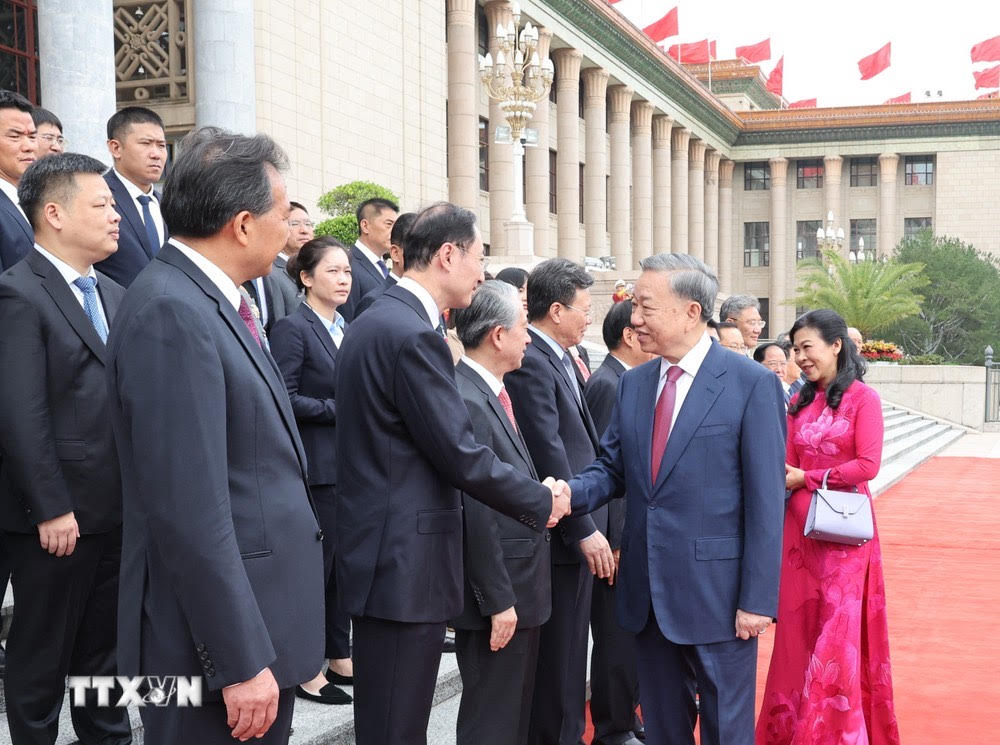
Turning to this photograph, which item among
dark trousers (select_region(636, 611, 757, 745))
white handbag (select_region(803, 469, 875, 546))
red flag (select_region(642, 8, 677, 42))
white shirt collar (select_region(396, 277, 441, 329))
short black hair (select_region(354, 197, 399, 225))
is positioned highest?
red flag (select_region(642, 8, 677, 42))

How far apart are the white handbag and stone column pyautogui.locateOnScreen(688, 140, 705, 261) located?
44186mm

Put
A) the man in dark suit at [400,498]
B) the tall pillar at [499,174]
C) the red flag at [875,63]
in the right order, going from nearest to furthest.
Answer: the man in dark suit at [400,498] < the tall pillar at [499,174] < the red flag at [875,63]

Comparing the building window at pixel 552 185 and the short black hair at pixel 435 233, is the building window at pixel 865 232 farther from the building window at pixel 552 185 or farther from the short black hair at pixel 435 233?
the short black hair at pixel 435 233

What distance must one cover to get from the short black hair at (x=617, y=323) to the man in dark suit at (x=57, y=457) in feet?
8.13

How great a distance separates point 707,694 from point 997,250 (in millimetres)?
52497

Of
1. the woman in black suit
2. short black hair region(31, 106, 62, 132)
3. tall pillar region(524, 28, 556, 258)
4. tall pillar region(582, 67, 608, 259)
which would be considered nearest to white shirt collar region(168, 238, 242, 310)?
the woman in black suit

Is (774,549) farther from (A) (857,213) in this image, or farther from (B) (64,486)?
(A) (857,213)

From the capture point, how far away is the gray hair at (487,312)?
3869 mm

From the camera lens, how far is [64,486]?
3.60 m

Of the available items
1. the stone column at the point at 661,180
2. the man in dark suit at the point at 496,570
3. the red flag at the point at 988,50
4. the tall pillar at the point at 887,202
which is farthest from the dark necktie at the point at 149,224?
the red flag at the point at 988,50

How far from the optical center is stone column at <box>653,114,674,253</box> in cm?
4353

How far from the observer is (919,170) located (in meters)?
51.7

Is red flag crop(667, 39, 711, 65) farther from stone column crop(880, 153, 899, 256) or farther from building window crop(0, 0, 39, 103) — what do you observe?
building window crop(0, 0, 39, 103)

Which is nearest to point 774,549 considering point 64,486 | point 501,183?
point 64,486
